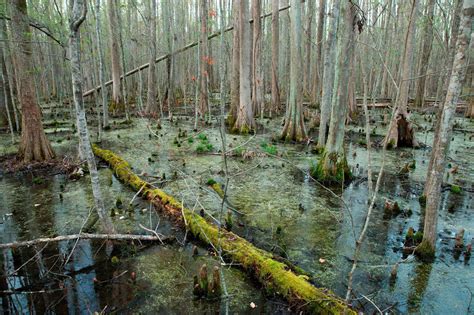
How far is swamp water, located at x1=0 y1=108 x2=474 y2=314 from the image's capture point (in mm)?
3249

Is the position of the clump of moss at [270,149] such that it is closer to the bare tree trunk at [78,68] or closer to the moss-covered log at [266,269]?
the moss-covered log at [266,269]

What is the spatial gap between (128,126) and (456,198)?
35.8 ft

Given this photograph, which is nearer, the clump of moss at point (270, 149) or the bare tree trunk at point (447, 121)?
the bare tree trunk at point (447, 121)

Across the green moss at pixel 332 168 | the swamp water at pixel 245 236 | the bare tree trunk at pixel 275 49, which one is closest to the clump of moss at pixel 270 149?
the swamp water at pixel 245 236

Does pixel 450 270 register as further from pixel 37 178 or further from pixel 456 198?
pixel 37 178

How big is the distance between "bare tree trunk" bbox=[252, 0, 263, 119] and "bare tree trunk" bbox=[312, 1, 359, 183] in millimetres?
6653

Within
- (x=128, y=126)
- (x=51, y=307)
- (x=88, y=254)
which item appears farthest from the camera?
(x=128, y=126)

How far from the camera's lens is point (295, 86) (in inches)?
377

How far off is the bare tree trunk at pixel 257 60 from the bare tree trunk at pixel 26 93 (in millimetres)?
7711

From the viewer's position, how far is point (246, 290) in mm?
3396

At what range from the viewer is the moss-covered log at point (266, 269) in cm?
288

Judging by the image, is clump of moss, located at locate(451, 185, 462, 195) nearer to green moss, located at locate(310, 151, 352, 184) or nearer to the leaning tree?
the leaning tree

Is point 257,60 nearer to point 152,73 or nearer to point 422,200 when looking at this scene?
point 152,73

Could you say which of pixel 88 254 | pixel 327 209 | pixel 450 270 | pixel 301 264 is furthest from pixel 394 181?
pixel 88 254
